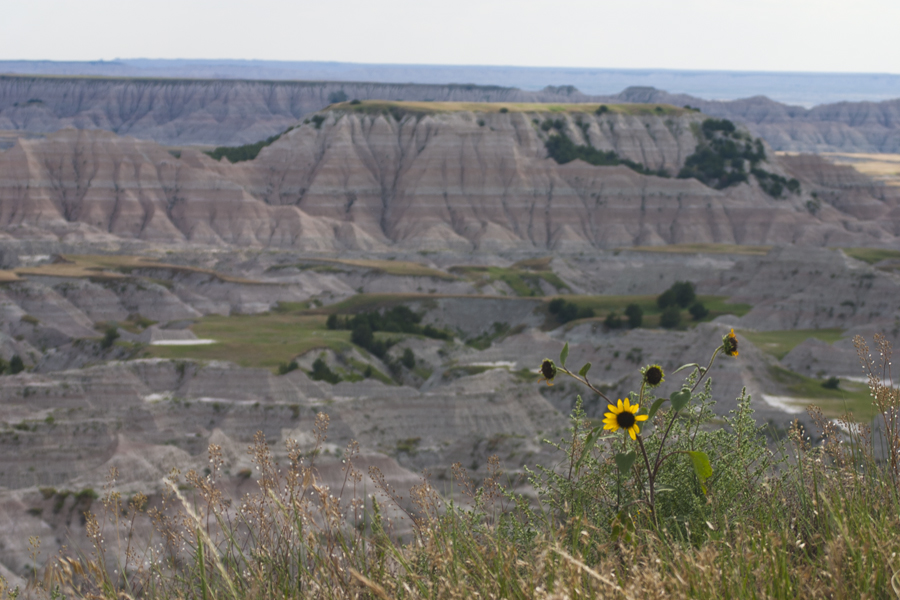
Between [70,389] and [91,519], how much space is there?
5531 cm

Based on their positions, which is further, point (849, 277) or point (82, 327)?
point (82, 327)

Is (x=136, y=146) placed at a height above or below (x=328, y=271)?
above

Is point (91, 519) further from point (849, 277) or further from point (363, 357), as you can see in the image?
point (849, 277)

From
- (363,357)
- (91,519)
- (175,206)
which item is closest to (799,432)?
(91,519)

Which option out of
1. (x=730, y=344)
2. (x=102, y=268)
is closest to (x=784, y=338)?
(x=730, y=344)

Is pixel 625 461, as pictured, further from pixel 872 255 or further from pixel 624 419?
pixel 872 255

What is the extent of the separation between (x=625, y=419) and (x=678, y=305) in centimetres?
7921

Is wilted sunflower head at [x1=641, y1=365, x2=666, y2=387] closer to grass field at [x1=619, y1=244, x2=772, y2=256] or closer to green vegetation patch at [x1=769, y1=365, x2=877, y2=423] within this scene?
green vegetation patch at [x1=769, y1=365, x2=877, y2=423]

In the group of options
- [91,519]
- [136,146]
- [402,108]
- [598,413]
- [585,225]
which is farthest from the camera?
[402,108]

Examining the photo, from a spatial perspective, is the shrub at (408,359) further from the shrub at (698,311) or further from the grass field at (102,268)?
the grass field at (102,268)

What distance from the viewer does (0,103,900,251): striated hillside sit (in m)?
136

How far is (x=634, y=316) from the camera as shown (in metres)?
76.8

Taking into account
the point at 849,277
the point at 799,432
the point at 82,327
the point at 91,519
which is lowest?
the point at 82,327

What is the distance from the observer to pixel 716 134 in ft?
534
